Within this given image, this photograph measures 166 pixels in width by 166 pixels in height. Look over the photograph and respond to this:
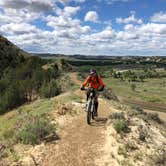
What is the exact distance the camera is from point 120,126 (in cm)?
1114

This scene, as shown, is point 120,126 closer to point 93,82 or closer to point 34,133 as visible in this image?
point 93,82

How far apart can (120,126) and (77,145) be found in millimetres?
Answer: 2224

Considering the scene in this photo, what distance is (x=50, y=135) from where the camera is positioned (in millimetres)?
10531

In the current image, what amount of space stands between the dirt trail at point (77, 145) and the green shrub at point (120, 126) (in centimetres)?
57

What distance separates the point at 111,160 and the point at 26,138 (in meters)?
3.12

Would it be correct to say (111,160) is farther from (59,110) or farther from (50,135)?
(59,110)

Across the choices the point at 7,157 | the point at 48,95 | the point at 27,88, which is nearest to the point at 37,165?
the point at 7,157

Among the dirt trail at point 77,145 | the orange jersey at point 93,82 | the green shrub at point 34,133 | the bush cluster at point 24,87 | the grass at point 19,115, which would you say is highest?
the orange jersey at point 93,82

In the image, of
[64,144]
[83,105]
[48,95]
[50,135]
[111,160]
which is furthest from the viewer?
[48,95]

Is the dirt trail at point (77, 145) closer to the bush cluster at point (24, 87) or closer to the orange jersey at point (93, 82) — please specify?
the orange jersey at point (93, 82)

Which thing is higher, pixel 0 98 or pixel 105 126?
pixel 105 126

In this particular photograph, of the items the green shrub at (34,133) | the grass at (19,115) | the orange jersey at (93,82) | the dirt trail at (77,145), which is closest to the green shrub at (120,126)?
the dirt trail at (77,145)

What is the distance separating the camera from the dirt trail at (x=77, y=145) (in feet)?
28.5

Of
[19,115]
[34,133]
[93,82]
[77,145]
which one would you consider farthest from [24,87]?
[77,145]
